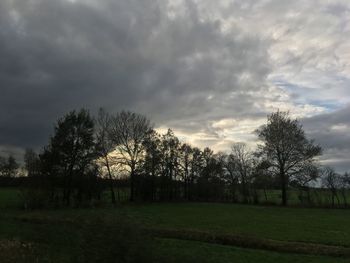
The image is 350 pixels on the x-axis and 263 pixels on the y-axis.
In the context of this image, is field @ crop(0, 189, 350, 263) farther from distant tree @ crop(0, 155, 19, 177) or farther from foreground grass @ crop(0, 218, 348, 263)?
distant tree @ crop(0, 155, 19, 177)

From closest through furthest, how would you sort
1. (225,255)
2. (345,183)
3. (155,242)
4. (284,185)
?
(155,242) < (225,255) < (284,185) < (345,183)

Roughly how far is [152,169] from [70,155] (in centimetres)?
1803

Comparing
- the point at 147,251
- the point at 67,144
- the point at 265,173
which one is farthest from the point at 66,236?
the point at 265,173

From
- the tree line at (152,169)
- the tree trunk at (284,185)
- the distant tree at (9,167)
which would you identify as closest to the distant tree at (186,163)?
the tree line at (152,169)

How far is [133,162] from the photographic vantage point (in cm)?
7731

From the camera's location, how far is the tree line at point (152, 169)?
2726 inches

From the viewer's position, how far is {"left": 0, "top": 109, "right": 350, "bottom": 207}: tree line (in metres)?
69.2

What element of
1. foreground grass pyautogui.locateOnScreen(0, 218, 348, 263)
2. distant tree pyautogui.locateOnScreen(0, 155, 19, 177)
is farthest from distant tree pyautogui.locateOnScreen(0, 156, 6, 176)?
foreground grass pyautogui.locateOnScreen(0, 218, 348, 263)

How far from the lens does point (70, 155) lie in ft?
227

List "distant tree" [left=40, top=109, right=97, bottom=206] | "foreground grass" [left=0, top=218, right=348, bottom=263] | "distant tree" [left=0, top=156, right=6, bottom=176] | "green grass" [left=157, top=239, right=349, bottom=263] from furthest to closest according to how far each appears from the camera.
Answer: "distant tree" [left=0, top=156, right=6, bottom=176], "distant tree" [left=40, top=109, right=97, bottom=206], "green grass" [left=157, top=239, right=349, bottom=263], "foreground grass" [left=0, top=218, right=348, bottom=263]

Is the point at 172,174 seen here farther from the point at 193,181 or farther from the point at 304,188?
the point at 304,188

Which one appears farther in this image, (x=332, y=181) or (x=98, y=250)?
(x=332, y=181)

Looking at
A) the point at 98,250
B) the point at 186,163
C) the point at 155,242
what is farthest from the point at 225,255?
the point at 186,163

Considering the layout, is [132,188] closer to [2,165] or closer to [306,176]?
[306,176]
